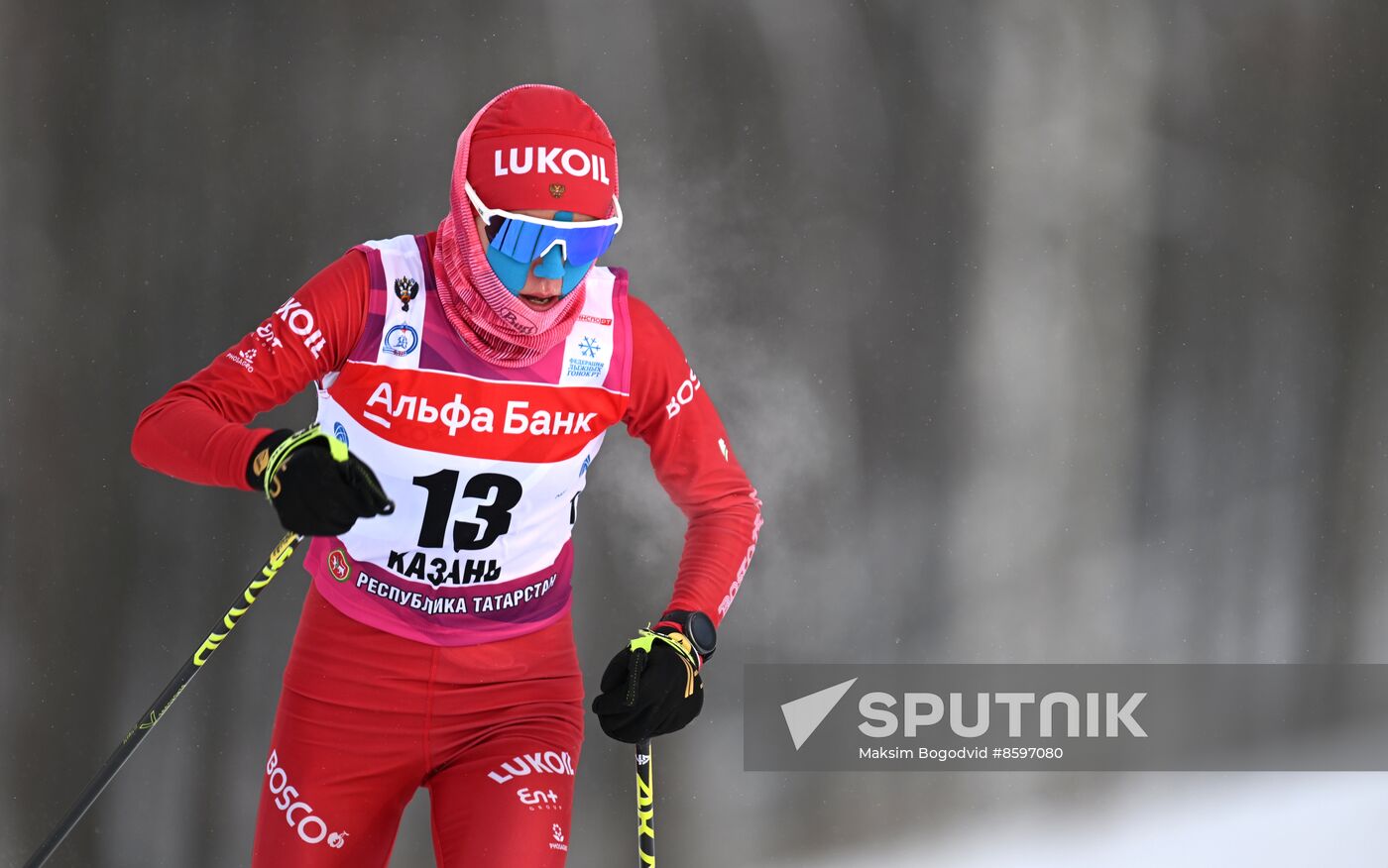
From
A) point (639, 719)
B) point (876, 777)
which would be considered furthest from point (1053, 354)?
point (639, 719)

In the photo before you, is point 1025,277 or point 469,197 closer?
point 469,197

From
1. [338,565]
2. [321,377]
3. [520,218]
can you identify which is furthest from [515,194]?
[338,565]

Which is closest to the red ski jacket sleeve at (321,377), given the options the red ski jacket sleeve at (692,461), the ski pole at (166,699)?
the red ski jacket sleeve at (692,461)

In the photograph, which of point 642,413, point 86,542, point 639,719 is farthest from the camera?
point 86,542

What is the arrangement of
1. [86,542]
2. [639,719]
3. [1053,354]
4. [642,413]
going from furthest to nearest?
[1053,354] → [86,542] → [642,413] → [639,719]

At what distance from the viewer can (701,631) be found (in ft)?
6.79

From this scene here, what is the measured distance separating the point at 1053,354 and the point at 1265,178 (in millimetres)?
758

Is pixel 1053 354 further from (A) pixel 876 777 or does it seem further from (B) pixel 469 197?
(B) pixel 469 197

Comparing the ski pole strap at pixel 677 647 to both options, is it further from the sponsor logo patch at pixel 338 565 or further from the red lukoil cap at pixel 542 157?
the red lukoil cap at pixel 542 157

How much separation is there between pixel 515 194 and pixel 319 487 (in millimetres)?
581

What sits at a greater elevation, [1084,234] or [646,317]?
[1084,234]

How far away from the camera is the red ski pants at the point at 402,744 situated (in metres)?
1.97

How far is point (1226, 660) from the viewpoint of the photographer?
147 inches

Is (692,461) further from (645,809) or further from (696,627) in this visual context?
(645,809)
